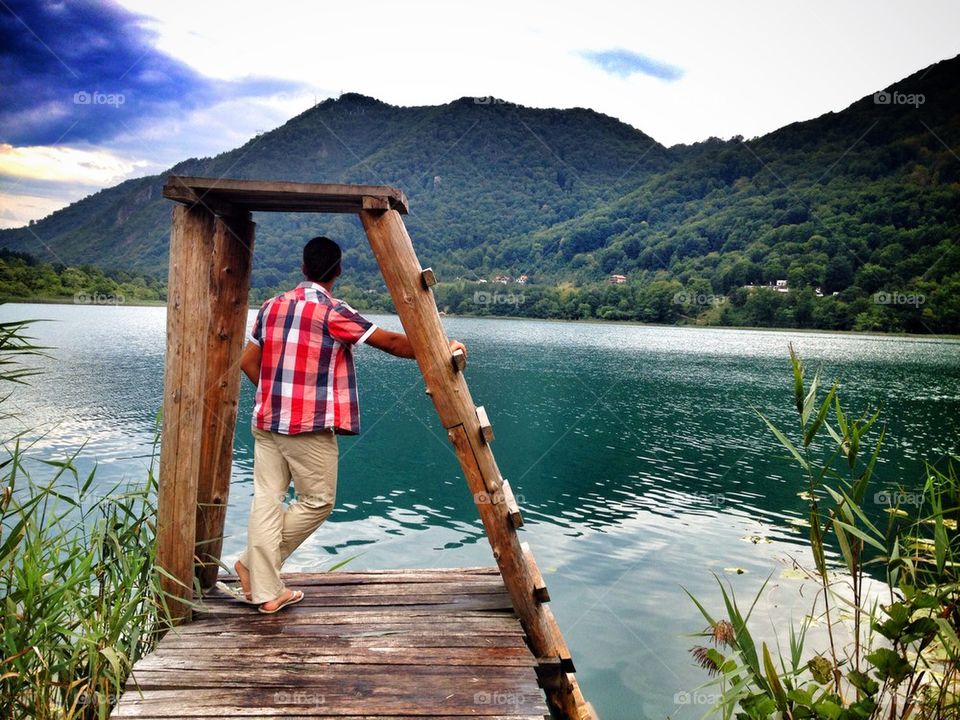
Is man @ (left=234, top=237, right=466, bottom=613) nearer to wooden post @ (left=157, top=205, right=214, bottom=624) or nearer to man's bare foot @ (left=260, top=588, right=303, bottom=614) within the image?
man's bare foot @ (left=260, top=588, right=303, bottom=614)

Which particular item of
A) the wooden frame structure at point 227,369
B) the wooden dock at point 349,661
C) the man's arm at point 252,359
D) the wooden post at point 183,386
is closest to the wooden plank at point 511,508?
the wooden frame structure at point 227,369

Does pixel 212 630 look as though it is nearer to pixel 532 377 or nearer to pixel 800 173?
pixel 532 377

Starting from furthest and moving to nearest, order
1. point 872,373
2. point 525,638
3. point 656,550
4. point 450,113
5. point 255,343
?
1. point 450,113
2. point 872,373
3. point 656,550
4. point 525,638
5. point 255,343

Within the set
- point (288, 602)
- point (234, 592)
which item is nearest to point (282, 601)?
point (288, 602)

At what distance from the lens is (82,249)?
99188 millimetres

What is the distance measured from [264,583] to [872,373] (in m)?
44.3

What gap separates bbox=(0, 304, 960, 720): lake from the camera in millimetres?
8812

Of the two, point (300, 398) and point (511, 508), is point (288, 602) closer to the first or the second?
point (300, 398)

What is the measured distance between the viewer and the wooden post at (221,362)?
399 centimetres

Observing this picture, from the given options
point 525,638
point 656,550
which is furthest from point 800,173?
point 525,638

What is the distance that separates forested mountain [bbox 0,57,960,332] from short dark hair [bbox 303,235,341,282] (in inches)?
2125

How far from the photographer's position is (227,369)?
4074mm

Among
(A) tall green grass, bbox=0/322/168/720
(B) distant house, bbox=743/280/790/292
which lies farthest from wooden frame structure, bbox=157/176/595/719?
(B) distant house, bbox=743/280/790/292

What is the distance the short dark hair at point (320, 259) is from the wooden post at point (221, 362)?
1.76ft
